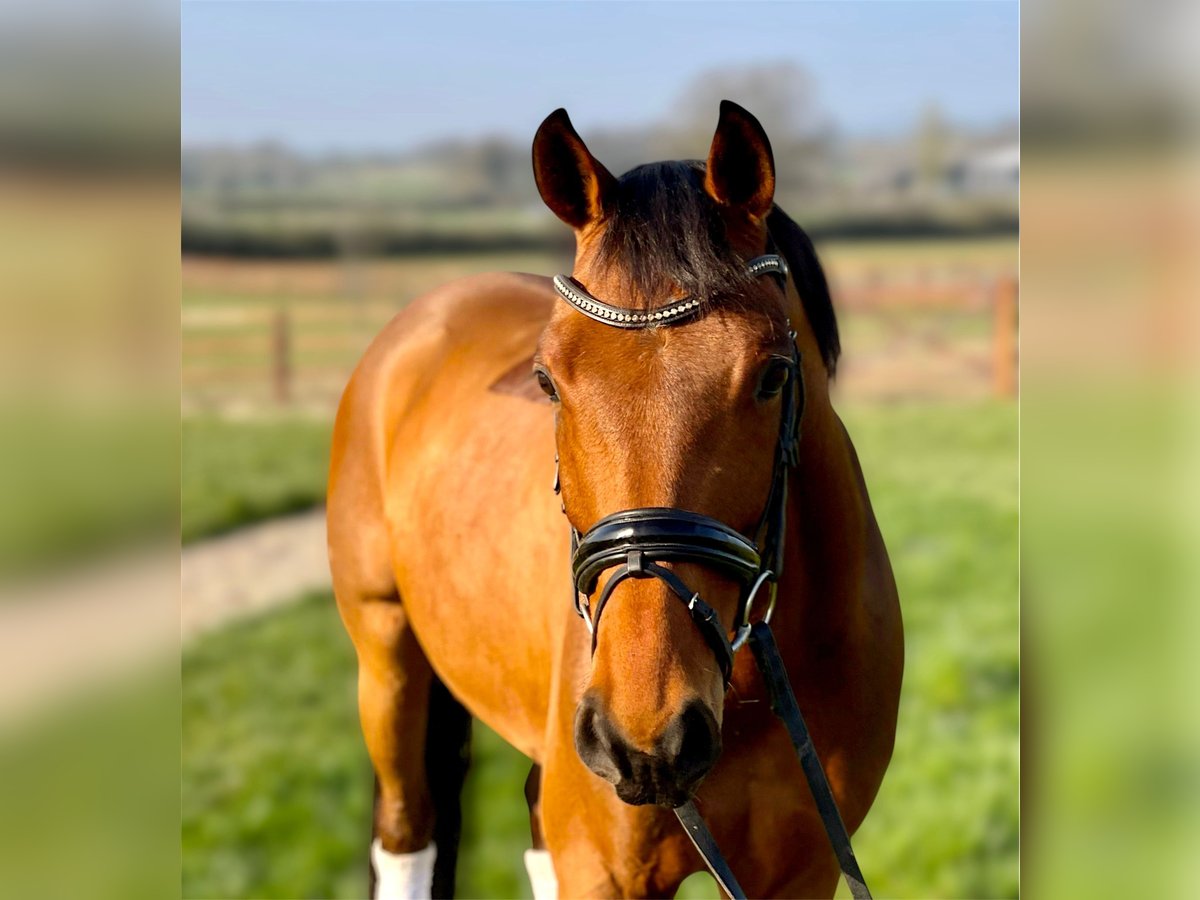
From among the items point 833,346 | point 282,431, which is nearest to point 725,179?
point 833,346

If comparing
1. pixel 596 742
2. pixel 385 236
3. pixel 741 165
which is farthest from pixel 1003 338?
pixel 596 742

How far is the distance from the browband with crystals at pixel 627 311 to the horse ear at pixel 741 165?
0.10 metres

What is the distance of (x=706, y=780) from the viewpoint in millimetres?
1812

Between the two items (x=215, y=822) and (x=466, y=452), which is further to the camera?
(x=215, y=822)

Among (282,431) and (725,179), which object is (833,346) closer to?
(725,179)

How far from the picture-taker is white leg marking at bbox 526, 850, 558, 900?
2980mm

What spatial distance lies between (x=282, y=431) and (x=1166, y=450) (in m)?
7.05

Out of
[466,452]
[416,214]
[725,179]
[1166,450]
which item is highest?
[416,214]

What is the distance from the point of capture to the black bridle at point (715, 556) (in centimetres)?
136

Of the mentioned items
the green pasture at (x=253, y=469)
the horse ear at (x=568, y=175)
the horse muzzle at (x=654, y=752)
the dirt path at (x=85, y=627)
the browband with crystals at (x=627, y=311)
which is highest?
the horse ear at (x=568, y=175)

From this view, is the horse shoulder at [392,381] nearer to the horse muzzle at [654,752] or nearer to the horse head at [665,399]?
the horse head at [665,399]

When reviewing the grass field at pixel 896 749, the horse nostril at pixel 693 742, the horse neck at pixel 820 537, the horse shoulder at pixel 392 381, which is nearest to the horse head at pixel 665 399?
the horse nostril at pixel 693 742

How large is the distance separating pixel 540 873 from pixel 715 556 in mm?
1940

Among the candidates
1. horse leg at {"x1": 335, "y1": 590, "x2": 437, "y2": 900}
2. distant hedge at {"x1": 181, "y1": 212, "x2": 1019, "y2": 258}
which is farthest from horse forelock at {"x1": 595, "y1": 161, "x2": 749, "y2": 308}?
distant hedge at {"x1": 181, "y1": 212, "x2": 1019, "y2": 258}
